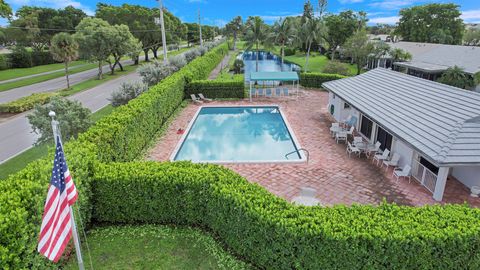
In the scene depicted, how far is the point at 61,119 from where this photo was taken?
507 inches

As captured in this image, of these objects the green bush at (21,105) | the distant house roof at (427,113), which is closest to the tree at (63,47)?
the green bush at (21,105)

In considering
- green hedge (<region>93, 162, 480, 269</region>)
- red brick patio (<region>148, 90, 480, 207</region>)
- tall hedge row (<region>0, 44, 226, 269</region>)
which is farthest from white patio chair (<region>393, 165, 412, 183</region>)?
tall hedge row (<region>0, 44, 226, 269</region>)

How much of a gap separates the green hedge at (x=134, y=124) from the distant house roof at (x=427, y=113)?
1160 centimetres

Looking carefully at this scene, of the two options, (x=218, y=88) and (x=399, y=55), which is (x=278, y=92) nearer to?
(x=218, y=88)

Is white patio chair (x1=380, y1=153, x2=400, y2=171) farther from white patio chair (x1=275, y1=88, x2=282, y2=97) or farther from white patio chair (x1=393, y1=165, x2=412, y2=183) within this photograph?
white patio chair (x1=275, y1=88, x2=282, y2=97)

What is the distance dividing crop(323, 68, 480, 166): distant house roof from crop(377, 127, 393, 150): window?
111 centimetres

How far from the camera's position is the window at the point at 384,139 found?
1498 cm

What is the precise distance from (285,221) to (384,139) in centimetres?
1065

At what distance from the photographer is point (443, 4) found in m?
60.0

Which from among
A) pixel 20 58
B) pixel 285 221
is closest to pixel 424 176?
pixel 285 221

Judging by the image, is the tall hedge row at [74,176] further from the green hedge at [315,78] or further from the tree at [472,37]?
the tree at [472,37]

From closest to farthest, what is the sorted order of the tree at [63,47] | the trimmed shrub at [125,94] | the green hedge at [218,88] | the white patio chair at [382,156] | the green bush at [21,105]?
1. the white patio chair at [382,156]
2. the trimmed shrub at [125,94]
3. the green bush at [21,105]
4. the green hedge at [218,88]
5. the tree at [63,47]

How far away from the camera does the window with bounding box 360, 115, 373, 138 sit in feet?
56.3

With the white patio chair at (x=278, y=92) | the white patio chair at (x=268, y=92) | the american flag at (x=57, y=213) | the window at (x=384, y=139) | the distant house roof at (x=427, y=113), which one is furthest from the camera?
the white patio chair at (x=268, y=92)
